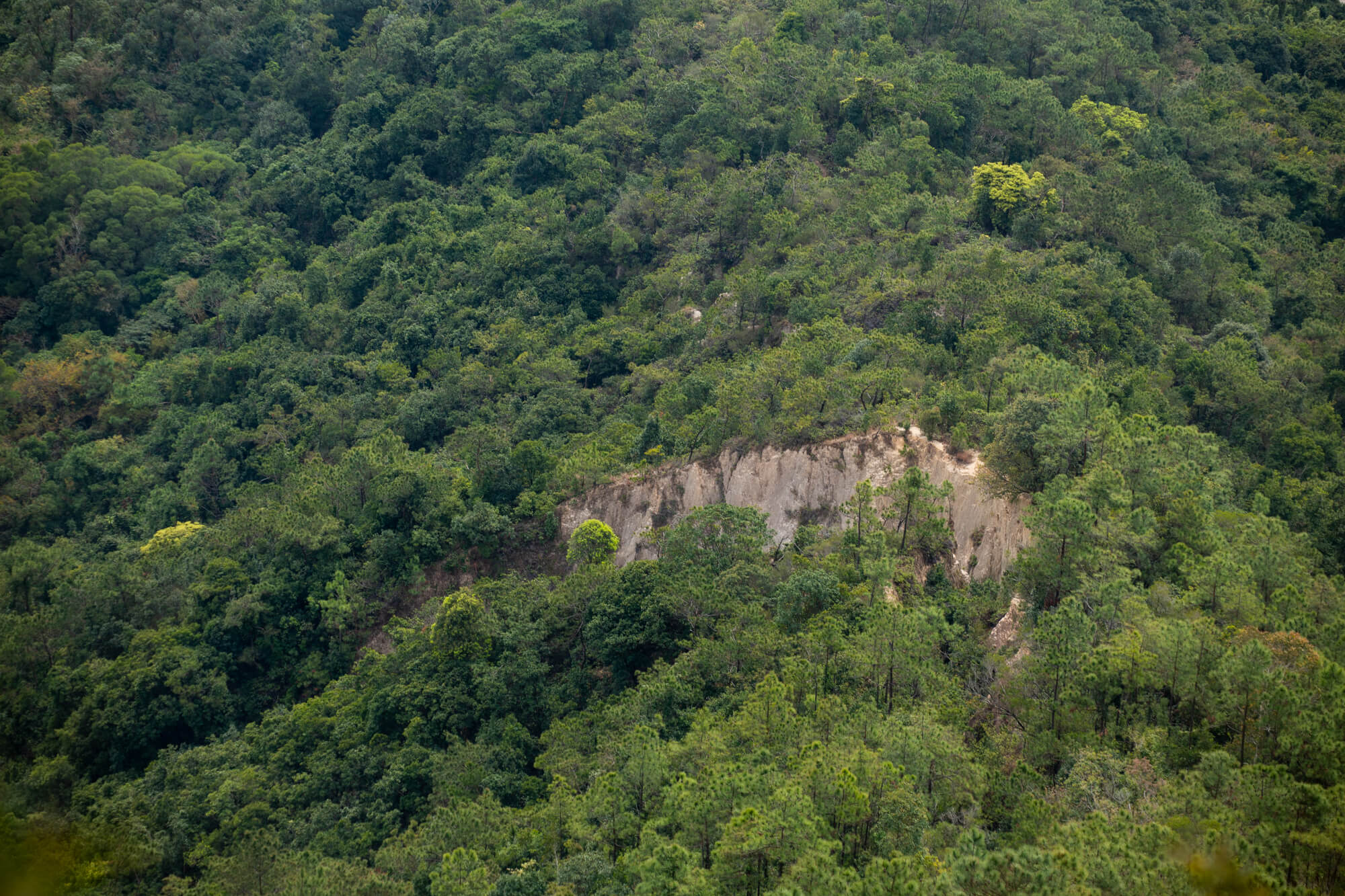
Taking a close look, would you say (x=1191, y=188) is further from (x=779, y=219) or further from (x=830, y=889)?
(x=830, y=889)

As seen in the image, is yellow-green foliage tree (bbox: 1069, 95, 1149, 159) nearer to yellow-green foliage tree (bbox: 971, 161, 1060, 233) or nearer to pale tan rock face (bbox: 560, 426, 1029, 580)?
yellow-green foliage tree (bbox: 971, 161, 1060, 233)

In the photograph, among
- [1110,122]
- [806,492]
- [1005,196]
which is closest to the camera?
[806,492]

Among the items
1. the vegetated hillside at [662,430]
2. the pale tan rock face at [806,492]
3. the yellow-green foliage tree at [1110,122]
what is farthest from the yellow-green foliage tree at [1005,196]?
the pale tan rock face at [806,492]

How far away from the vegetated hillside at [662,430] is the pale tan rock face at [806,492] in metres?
0.84

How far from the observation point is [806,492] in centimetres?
3688

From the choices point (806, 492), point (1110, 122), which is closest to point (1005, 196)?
point (1110, 122)

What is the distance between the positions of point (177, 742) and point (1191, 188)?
43.0 m

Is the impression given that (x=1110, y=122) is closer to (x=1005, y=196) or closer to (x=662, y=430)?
(x=1005, y=196)

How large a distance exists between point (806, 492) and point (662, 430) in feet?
21.5

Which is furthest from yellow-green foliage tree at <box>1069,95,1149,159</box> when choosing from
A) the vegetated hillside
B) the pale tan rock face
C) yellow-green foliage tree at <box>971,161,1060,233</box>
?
the pale tan rock face

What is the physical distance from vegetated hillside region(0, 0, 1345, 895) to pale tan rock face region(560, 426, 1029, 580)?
838mm

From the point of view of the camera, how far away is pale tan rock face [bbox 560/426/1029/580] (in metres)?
32.1

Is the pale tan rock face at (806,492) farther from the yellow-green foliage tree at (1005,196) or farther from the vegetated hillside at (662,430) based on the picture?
the yellow-green foliage tree at (1005,196)

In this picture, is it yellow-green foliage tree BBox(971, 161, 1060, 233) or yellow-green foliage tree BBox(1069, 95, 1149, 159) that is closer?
yellow-green foliage tree BBox(971, 161, 1060, 233)
